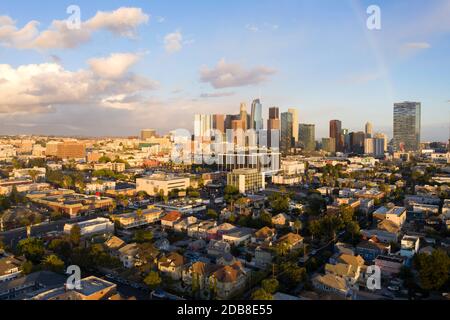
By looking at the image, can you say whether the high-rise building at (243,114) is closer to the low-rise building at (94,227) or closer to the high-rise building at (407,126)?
the high-rise building at (407,126)

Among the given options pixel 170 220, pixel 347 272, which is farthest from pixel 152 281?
pixel 170 220

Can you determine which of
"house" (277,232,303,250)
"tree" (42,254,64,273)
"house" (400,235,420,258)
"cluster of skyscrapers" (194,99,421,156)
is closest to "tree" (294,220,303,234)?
"house" (277,232,303,250)

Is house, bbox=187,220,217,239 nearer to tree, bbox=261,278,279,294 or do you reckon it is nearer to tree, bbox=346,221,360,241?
tree, bbox=346,221,360,241

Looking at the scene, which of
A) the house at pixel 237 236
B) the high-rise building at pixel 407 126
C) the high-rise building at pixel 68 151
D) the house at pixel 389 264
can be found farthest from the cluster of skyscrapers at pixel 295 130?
the house at pixel 389 264

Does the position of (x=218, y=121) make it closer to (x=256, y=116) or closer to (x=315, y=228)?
(x=256, y=116)

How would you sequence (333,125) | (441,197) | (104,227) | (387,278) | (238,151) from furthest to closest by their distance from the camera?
1. (333,125)
2. (238,151)
3. (441,197)
4. (104,227)
5. (387,278)
